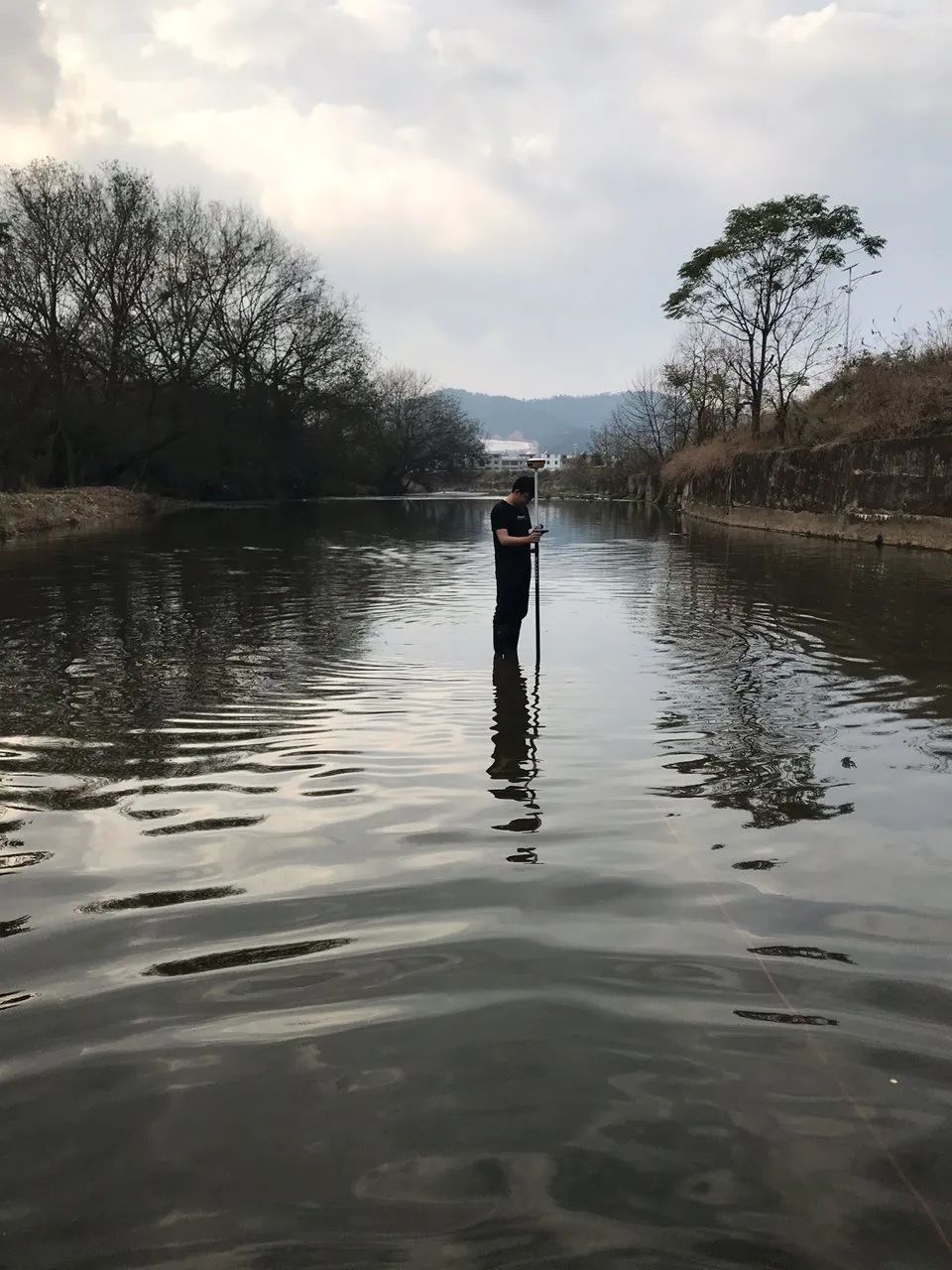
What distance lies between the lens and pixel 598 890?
3965 mm

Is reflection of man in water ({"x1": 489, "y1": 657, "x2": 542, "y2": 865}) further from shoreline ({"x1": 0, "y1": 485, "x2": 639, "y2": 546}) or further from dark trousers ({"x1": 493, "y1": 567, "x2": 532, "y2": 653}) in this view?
shoreline ({"x1": 0, "y1": 485, "x2": 639, "y2": 546})

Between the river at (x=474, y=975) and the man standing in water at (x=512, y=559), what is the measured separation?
1260mm

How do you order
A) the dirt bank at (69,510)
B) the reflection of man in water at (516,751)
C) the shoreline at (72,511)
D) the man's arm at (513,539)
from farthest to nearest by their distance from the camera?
the dirt bank at (69,510), the shoreline at (72,511), the man's arm at (513,539), the reflection of man in water at (516,751)

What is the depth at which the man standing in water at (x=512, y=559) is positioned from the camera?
8773 mm

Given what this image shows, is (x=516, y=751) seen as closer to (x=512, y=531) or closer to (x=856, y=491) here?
(x=512, y=531)

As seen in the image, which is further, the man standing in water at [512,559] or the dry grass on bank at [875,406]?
the dry grass on bank at [875,406]

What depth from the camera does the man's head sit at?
883cm

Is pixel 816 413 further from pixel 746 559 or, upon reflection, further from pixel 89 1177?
pixel 89 1177

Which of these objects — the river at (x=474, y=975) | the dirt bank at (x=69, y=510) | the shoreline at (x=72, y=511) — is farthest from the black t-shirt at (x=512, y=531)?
the dirt bank at (x=69, y=510)

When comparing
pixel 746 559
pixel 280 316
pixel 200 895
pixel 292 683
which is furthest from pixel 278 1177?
pixel 280 316

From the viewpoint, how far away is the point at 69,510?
32.9m

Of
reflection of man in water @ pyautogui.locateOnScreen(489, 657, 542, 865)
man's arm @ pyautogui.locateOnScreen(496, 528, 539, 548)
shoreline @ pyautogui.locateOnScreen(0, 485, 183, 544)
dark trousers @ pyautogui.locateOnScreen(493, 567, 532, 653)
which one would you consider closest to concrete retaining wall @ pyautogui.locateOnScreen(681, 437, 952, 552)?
dark trousers @ pyautogui.locateOnScreen(493, 567, 532, 653)

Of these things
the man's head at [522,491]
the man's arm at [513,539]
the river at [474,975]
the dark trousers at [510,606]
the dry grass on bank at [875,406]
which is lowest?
the river at [474,975]

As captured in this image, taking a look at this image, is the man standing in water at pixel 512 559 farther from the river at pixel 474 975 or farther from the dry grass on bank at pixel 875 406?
the dry grass on bank at pixel 875 406
